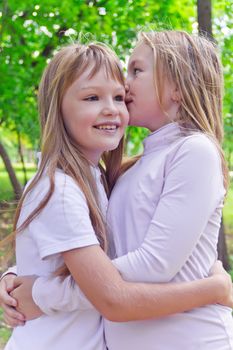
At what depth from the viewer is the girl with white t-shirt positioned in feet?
5.43

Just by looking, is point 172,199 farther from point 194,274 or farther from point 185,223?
point 194,274

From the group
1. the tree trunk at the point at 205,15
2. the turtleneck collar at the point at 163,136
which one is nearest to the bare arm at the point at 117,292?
the turtleneck collar at the point at 163,136

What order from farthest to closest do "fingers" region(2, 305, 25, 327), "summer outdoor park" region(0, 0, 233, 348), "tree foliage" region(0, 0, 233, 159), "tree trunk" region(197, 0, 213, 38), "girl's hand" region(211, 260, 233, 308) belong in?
1. "tree foliage" region(0, 0, 233, 159)
2. "summer outdoor park" region(0, 0, 233, 348)
3. "tree trunk" region(197, 0, 213, 38)
4. "fingers" region(2, 305, 25, 327)
5. "girl's hand" region(211, 260, 233, 308)

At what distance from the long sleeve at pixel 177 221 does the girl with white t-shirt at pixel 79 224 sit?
1cm

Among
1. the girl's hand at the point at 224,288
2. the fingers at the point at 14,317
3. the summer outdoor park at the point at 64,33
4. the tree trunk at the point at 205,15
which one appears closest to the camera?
the girl's hand at the point at 224,288

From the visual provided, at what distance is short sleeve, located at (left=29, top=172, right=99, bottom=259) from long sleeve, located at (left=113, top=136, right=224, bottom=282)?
0.13 m

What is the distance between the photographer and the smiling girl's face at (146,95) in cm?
195

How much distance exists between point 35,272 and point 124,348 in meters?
0.37

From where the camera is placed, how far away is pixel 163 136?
77.0 inches

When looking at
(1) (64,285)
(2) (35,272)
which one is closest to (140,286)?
(1) (64,285)

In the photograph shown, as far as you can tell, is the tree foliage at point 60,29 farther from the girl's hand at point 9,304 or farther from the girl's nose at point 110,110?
the girl's hand at point 9,304

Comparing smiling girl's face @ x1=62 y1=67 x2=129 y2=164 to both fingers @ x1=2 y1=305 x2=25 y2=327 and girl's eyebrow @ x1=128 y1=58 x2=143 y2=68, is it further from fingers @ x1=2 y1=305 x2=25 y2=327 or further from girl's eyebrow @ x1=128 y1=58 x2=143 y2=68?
fingers @ x1=2 y1=305 x2=25 y2=327

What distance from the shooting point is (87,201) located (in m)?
1.79

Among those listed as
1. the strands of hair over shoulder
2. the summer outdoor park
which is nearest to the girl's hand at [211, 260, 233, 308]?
the strands of hair over shoulder
